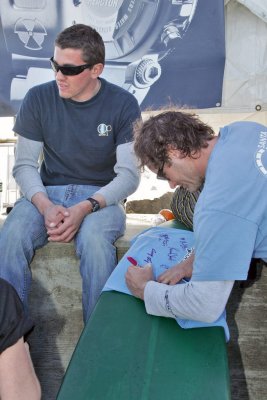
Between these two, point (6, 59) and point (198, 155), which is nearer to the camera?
point (198, 155)

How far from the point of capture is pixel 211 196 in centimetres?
143

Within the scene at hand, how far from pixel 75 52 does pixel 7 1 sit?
1782 mm

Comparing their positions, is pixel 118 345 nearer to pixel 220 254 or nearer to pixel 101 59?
pixel 220 254

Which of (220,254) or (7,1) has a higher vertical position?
(7,1)

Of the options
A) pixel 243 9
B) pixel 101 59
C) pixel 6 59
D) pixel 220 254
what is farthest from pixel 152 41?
pixel 220 254

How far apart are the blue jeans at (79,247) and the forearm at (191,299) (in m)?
0.49

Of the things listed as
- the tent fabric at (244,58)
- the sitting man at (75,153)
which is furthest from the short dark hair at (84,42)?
the tent fabric at (244,58)

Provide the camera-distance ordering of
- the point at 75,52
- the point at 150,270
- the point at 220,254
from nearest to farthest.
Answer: the point at 220,254 → the point at 150,270 → the point at 75,52

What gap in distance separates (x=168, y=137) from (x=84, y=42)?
39.7 inches

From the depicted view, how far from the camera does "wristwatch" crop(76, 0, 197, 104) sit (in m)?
3.78

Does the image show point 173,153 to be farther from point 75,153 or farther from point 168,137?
point 75,153

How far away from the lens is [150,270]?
1880 mm

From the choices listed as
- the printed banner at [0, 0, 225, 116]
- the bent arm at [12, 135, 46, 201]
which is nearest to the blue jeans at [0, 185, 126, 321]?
the bent arm at [12, 135, 46, 201]

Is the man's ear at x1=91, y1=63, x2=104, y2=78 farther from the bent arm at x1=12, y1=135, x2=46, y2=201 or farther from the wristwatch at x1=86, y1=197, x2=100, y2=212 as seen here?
the wristwatch at x1=86, y1=197, x2=100, y2=212
